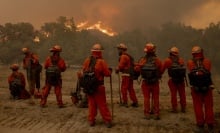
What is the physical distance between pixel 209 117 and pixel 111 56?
124 feet

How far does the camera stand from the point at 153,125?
1109 cm

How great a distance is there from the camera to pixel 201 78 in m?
10.2

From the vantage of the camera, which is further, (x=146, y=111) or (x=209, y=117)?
(x=146, y=111)

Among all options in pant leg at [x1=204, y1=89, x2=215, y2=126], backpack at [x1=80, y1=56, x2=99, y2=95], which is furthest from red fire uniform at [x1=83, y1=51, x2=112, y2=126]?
pant leg at [x1=204, y1=89, x2=215, y2=126]

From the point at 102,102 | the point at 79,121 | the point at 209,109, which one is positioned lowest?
the point at 79,121

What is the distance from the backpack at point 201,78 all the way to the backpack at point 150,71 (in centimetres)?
141

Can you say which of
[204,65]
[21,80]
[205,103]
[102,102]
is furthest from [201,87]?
[21,80]

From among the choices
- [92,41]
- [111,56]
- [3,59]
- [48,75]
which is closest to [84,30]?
[92,41]

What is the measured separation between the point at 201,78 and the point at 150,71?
1761 mm

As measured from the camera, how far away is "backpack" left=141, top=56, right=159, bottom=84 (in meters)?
11.3

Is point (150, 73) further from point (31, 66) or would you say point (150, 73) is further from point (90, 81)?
point (31, 66)

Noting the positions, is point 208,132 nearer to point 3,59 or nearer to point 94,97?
point 94,97

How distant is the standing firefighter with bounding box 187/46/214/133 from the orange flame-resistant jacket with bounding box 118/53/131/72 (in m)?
3.03

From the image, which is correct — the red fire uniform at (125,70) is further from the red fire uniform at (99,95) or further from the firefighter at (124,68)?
the red fire uniform at (99,95)
